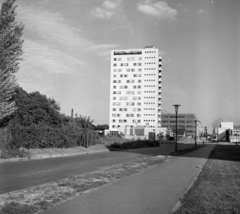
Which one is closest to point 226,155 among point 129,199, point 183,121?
point 129,199

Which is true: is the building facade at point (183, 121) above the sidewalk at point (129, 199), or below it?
above

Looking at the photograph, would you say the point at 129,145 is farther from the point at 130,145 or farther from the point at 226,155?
the point at 226,155

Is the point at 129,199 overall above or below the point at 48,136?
below

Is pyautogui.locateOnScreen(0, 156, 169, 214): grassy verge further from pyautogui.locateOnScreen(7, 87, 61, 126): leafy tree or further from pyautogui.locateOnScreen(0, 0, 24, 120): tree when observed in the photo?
pyautogui.locateOnScreen(7, 87, 61, 126): leafy tree

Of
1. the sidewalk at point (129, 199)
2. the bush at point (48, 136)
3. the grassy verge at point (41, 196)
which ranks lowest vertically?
the grassy verge at point (41, 196)

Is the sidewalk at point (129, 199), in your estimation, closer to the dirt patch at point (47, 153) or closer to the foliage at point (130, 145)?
the dirt patch at point (47, 153)

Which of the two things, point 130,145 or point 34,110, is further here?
point 130,145

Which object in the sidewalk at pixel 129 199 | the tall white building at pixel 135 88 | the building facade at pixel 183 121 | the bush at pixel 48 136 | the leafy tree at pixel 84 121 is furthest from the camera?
the building facade at pixel 183 121

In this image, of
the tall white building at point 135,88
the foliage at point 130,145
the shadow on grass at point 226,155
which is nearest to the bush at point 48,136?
the foliage at point 130,145

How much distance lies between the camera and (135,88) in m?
136

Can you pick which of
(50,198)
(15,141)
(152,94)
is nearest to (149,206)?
(50,198)

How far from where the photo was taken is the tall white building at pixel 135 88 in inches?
5221

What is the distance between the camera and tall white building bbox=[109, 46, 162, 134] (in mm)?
132625

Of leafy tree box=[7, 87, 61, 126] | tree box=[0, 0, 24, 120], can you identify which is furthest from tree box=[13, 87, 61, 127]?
tree box=[0, 0, 24, 120]
